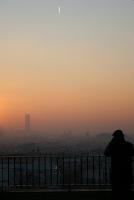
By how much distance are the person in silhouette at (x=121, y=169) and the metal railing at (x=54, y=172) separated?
4241mm

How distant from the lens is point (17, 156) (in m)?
17.2

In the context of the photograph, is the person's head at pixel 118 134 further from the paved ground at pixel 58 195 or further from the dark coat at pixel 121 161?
the paved ground at pixel 58 195

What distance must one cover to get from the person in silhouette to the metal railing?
4.24 metres

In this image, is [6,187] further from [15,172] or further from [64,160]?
[64,160]

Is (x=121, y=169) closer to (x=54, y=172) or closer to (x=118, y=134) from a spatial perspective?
(x=118, y=134)

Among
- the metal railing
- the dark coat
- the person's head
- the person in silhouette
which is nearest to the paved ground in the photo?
the metal railing

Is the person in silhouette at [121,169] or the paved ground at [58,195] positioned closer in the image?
the person in silhouette at [121,169]

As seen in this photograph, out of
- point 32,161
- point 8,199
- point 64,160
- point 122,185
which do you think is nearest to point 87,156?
point 64,160

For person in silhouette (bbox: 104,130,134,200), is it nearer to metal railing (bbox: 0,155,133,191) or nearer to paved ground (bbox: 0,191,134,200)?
paved ground (bbox: 0,191,134,200)

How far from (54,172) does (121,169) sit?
525 cm

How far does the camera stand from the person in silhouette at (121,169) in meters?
12.5

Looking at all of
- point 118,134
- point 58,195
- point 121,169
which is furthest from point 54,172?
point 118,134

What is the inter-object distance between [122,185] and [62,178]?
194 inches

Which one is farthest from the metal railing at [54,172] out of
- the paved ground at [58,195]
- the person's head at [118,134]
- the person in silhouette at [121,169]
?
the person's head at [118,134]
